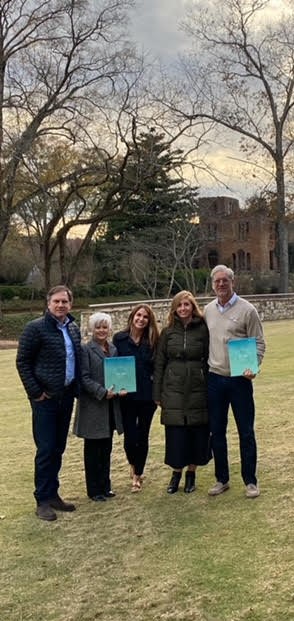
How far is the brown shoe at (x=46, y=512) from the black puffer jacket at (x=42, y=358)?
887 millimetres

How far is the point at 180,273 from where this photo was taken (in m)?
34.0

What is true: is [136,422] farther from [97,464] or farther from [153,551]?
[153,551]

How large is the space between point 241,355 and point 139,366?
87 centimetres

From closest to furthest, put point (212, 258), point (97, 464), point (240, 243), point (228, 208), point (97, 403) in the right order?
point (97, 403) < point (97, 464) < point (228, 208) < point (240, 243) < point (212, 258)

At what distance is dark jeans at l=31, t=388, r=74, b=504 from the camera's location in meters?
4.50

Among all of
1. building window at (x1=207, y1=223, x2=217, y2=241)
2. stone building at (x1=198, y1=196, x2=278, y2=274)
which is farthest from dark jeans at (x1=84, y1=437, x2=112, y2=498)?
stone building at (x1=198, y1=196, x2=278, y2=274)

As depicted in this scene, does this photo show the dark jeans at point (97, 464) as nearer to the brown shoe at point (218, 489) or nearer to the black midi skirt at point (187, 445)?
the black midi skirt at point (187, 445)

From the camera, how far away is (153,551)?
154 inches

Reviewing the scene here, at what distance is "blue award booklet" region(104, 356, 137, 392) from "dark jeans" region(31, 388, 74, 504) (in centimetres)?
30

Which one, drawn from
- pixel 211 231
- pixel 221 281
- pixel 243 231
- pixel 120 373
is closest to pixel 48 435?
pixel 120 373

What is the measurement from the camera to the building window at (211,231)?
116 ft

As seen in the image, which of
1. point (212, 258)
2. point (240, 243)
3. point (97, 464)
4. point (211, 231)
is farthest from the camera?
point (212, 258)

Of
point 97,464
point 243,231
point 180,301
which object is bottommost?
point 97,464

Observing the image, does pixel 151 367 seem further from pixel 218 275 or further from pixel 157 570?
pixel 157 570
